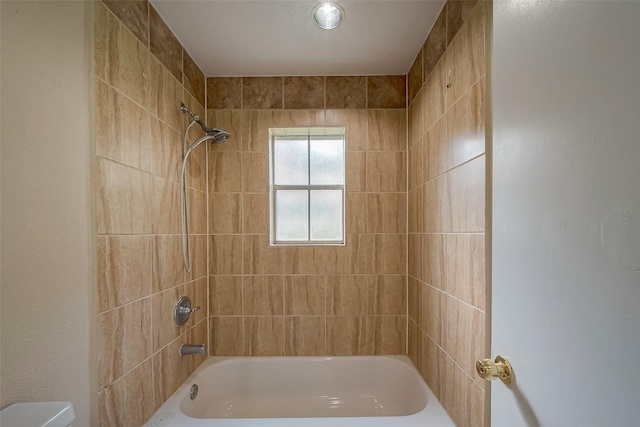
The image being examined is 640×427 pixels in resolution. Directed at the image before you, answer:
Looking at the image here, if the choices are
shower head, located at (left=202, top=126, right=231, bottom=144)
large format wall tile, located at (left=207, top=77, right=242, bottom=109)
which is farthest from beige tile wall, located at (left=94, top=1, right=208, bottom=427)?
large format wall tile, located at (left=207, top=77, right=242, bottom=109)

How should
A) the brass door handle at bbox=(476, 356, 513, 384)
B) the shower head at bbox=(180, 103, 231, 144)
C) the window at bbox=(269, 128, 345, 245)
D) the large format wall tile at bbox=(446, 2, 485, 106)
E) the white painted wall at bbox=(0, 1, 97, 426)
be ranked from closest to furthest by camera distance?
the brass door handle at bbox=(476, 356, 513, 384) → the white painted wall at bbox=(0, 1, 97, 426) → the large format wall tile at bbox=(446, 2, 485, 106) → the shower head at bbox=(180, 103, 231, 144) → the window at bbox=(269, 128, 345, 245)

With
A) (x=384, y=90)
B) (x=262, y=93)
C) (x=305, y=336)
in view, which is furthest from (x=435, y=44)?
(x=305, y=336)

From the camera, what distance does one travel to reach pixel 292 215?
219 cm

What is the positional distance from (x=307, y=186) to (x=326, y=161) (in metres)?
0.25

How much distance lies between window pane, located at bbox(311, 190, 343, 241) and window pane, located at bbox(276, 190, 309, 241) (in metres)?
0.06

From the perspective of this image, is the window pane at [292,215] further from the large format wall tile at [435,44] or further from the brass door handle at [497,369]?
the brass door handle at [497,369]

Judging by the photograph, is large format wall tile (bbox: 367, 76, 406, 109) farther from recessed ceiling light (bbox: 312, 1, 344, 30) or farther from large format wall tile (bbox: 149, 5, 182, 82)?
large format wall tile (bbox: 149, 5, 182, 82)

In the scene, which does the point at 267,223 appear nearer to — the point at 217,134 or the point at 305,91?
the point at 217,134

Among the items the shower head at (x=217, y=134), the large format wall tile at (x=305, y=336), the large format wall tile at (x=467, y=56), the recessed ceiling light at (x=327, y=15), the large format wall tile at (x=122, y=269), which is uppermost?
the recessed ceiling light at (x=327, y=15)

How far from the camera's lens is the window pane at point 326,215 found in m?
2.19

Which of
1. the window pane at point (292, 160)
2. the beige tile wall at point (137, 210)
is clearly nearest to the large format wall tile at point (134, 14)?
the beige tile wall at point (137, 210)

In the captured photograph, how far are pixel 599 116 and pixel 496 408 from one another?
67 cm

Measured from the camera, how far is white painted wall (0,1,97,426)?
0.75m

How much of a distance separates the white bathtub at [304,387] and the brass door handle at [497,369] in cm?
123
